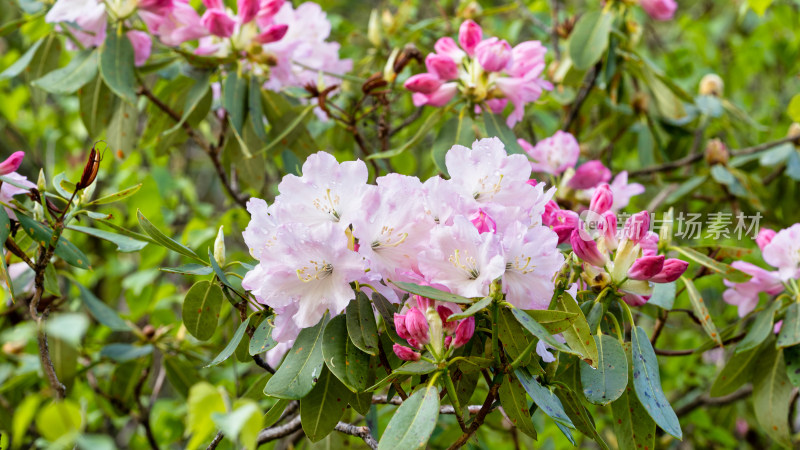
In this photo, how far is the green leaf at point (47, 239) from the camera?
1.09 meters

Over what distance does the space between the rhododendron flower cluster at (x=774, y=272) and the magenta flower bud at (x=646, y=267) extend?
0.49 metres

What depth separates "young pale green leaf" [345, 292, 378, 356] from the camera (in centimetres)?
88

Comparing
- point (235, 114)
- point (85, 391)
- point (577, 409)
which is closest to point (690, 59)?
point (235, 114)

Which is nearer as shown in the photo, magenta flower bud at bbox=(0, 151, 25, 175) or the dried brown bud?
magenta flower bud at bbox=(0, 151, 25, 175)

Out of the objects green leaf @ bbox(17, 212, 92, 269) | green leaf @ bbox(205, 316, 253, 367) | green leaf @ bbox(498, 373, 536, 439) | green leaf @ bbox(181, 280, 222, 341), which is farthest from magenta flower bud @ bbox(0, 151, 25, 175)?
green leaf @ bbox(498, 373, 536, 439)

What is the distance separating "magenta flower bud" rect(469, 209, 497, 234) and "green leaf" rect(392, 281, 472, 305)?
97 millimetres

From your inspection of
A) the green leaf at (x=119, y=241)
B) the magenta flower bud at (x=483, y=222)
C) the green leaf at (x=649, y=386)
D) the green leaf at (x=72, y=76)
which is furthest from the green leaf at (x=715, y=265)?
the green leaf at (x=72, y=76)

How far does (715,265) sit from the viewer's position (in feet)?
4.12

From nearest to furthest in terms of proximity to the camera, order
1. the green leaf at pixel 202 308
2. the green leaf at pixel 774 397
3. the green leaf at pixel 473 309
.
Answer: the green leaf at pixel 473 309 < the green leaf at pixel 202 308 < the green leaf at pixel 774 397

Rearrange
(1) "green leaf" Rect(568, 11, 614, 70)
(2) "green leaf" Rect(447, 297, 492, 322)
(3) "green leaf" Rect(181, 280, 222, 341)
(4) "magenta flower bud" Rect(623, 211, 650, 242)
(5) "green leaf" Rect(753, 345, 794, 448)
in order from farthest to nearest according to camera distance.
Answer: (1) "green leaf" Rect(568, 11, 614, 70), (5) "green leaf" Rect(753, 345, 794, 448), (3) "green leaf" Rect(181, 280, 222, 341), (4) "magenta flower bud" Rect(623, 211, 650, 242), (2) "green leaf" Rect(447, 297, 492, 322)

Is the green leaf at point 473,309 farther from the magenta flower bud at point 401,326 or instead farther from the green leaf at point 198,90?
the green leaf at point 198,90

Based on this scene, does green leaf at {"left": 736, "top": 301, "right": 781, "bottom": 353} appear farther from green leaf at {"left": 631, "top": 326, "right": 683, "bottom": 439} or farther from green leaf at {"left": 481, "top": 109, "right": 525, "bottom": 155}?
green leaf at {"left": 481, "top": 109, "right": 525, "bottom": 155}

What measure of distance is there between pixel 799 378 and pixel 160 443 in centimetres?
163

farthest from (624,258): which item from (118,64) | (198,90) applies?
(118,64)
